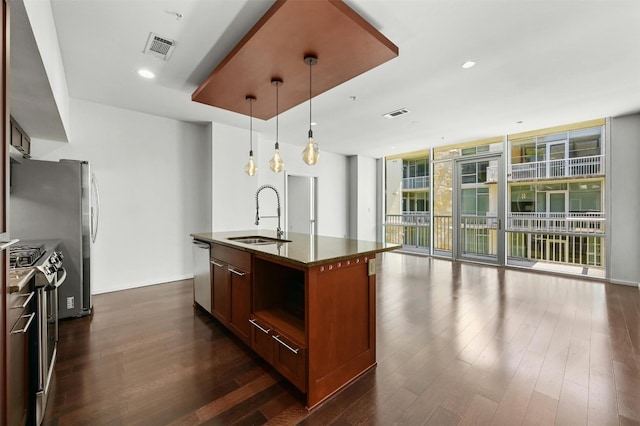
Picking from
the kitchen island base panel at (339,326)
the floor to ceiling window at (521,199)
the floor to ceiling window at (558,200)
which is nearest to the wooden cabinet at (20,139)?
the kitchen island base panel at (339,326)

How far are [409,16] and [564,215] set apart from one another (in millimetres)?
5276

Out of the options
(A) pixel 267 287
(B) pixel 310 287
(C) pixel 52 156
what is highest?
(C) pixel 52 156

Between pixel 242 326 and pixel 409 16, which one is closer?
pixel 409 16

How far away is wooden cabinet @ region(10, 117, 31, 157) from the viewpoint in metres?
2.85

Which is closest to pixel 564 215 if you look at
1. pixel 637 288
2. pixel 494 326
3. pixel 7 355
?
pixel 637 288

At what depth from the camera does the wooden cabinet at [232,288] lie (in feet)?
7.91

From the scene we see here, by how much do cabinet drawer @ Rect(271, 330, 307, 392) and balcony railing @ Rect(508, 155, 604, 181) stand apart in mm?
5993

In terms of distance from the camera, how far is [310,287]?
176cm

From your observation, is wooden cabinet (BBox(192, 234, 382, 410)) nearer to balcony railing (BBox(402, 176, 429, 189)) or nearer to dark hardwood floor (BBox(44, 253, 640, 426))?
dark hardwood floor (BBox(44, 253, 640, 426))

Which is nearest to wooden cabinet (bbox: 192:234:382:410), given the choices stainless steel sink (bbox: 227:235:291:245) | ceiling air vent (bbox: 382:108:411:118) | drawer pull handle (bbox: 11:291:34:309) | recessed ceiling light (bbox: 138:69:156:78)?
stainless steel sink (bbox: 227:235:291:245)

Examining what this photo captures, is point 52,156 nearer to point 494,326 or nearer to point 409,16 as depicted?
point 409,16

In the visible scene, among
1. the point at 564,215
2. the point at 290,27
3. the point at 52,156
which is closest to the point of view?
the point at 290,27

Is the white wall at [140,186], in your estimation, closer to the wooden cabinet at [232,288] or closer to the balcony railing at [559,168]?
the wooden cabinet at [232,288]

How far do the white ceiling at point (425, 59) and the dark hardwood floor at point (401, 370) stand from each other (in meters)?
2.77
